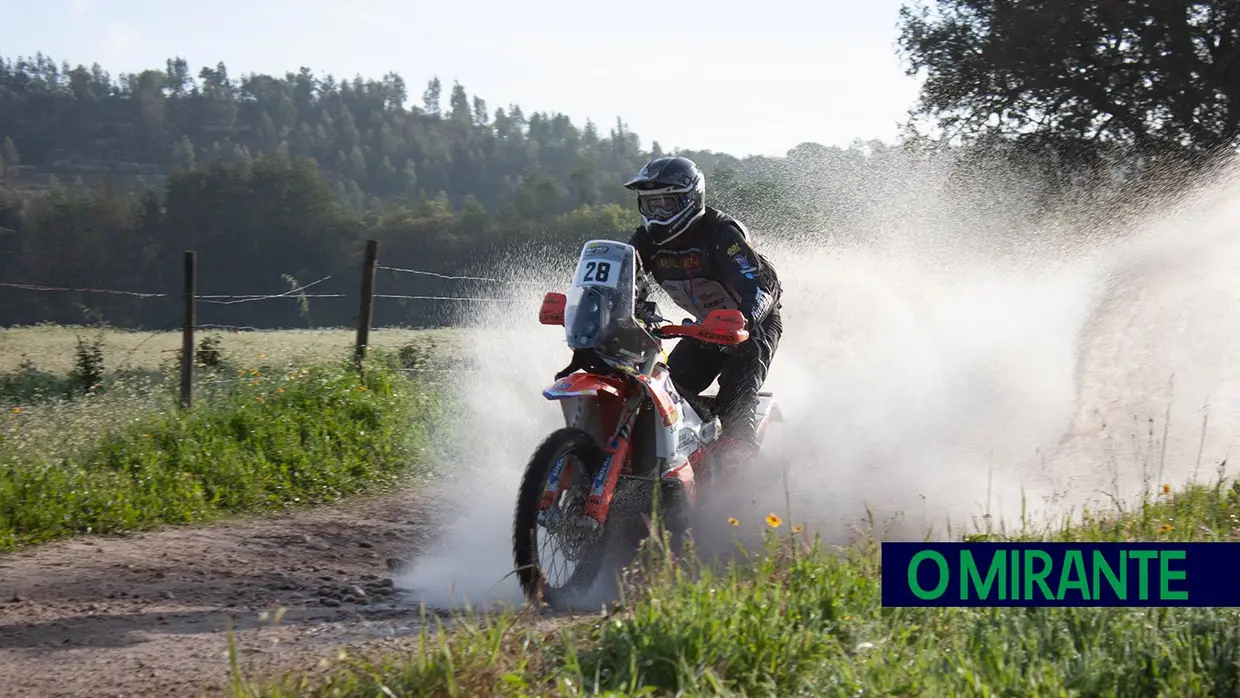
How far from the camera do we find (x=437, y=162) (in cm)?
13075

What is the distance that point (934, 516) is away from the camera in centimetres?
789

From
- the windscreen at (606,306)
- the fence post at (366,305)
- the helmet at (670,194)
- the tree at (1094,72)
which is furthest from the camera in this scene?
the tree at (1094,72)

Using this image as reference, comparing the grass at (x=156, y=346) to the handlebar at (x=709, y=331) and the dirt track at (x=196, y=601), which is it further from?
the handlebar at (x=709, y=331)

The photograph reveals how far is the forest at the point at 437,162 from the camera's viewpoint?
65.2 ft

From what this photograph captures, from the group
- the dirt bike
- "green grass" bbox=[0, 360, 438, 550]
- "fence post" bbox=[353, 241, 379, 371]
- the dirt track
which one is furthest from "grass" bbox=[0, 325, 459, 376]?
the dirt bike

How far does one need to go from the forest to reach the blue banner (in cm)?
1082

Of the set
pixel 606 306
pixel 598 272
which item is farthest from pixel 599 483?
pixel 598 272

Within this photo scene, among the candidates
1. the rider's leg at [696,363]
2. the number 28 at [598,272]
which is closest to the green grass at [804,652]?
the number 28 at [598,272]

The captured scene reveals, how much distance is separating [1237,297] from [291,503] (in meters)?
7.88

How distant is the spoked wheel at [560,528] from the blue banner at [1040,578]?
5.60ft

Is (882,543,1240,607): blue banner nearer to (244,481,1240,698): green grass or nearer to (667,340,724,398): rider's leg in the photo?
(244,481,1240,698): green grass

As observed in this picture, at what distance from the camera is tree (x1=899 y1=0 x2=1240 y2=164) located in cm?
1962

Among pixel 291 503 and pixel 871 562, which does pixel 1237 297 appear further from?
pixel 291 503

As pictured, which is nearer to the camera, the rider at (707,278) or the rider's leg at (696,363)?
the rider at (707,278)
